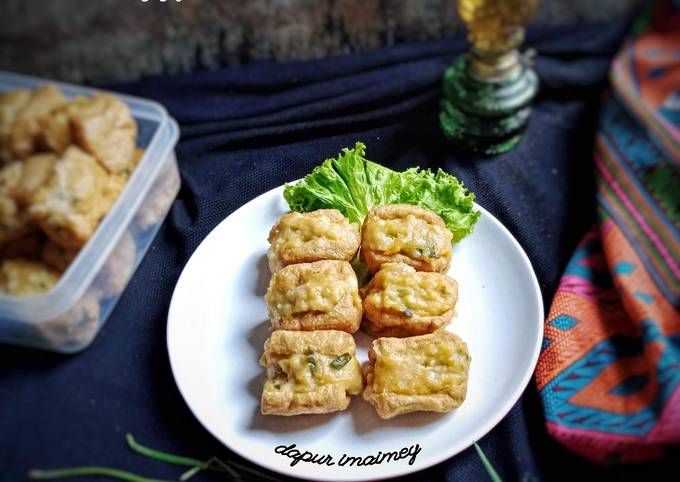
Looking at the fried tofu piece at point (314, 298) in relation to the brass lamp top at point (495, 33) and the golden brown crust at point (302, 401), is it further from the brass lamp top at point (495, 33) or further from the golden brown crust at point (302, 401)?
the brass lamp top at point (495, 33)

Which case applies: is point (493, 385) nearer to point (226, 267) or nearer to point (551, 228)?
point (551, 228)

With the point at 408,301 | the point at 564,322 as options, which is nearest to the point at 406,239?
the point at 408,301

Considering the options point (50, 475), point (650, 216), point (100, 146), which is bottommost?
point (50, 475)

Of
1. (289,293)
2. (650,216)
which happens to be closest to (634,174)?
(650,216)

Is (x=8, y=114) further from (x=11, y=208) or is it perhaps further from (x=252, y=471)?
(x=252, y=471)

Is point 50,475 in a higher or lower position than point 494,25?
lower

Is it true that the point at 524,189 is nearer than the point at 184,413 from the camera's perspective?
No
